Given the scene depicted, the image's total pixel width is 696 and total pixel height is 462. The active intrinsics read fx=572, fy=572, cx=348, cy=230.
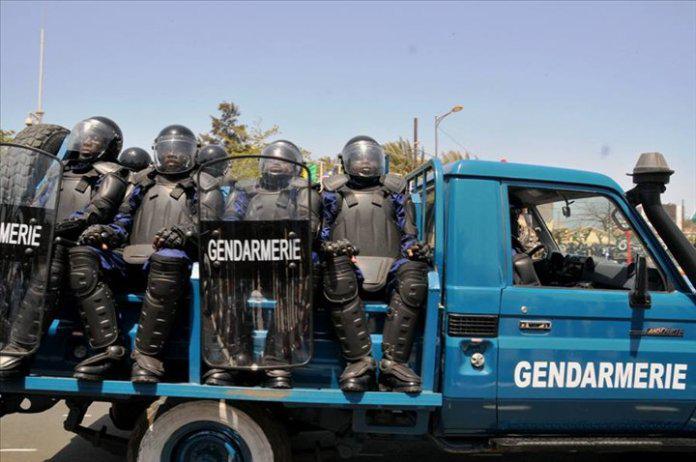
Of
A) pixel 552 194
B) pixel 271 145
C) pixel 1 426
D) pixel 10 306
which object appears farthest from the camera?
pixel 1 426

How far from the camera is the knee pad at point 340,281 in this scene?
10.7 ft

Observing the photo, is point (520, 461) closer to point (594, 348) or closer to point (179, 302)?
point (594, 348)

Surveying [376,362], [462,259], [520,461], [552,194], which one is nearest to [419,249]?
[462,259]

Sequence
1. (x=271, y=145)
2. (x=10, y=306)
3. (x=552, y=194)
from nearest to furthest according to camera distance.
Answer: (x=10, y=306) → (x=552, y=194) → (x=271, y=145)

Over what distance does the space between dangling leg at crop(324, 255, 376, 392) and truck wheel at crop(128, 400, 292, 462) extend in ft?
1.86

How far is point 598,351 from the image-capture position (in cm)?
338

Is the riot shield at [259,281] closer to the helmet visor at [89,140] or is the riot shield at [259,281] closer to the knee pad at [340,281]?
the knee pad at [340,281]

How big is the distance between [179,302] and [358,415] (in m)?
1.25

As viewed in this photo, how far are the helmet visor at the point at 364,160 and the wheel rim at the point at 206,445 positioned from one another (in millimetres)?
1898

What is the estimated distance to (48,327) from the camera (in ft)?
11.3

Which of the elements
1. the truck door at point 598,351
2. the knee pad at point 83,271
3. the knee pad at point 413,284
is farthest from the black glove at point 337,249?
the knee pad at point 83,271

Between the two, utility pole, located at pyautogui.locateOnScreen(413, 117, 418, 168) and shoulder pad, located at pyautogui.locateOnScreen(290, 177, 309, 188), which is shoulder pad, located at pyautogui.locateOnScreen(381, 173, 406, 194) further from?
utility pole, located at pyautogui.locateOnScreen(413, 117, 418, 168)

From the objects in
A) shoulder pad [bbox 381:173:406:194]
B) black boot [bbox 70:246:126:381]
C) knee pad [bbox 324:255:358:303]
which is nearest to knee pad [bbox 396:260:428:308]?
knee pad [bbox 324:255:358:303]

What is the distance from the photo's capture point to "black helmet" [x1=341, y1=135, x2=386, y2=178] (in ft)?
13.2
